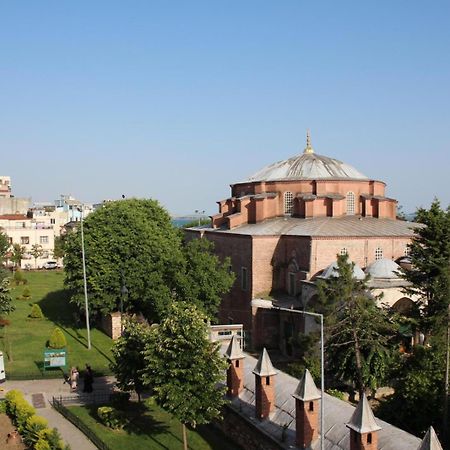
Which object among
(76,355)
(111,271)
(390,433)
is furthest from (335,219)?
(390,433)

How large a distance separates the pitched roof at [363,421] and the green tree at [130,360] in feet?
30.2

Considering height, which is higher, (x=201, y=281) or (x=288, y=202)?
(x=288, y=202)

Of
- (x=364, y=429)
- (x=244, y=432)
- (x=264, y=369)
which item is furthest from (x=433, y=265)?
(x=364, y=429)

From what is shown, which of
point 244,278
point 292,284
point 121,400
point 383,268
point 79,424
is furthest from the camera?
point 244,278

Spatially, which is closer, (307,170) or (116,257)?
(116,257)

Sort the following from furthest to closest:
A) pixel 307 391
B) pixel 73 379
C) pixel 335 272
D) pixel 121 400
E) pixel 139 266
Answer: pixel 139 266, pixel 335 272, pixel 73 379, pixel 121 400, pixel 307 391

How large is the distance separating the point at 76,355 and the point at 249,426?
1516 cm

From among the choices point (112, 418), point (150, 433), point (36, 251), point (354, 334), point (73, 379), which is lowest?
point (150, 433)

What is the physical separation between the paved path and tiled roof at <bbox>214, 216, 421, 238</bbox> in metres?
Answer: 14.4

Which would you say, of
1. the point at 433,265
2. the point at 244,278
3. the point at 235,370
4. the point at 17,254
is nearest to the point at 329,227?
the point at 244,278

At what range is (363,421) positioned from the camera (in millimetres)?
13773

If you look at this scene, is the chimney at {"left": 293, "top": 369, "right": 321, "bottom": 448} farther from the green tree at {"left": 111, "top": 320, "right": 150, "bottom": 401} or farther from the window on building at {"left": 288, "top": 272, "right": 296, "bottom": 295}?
the window on building at {"left": 288, "top": 272, "right": 296, "bottom": 295}

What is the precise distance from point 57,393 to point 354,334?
1315 centimetres

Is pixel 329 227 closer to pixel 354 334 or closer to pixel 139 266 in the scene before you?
pixel 139 266
